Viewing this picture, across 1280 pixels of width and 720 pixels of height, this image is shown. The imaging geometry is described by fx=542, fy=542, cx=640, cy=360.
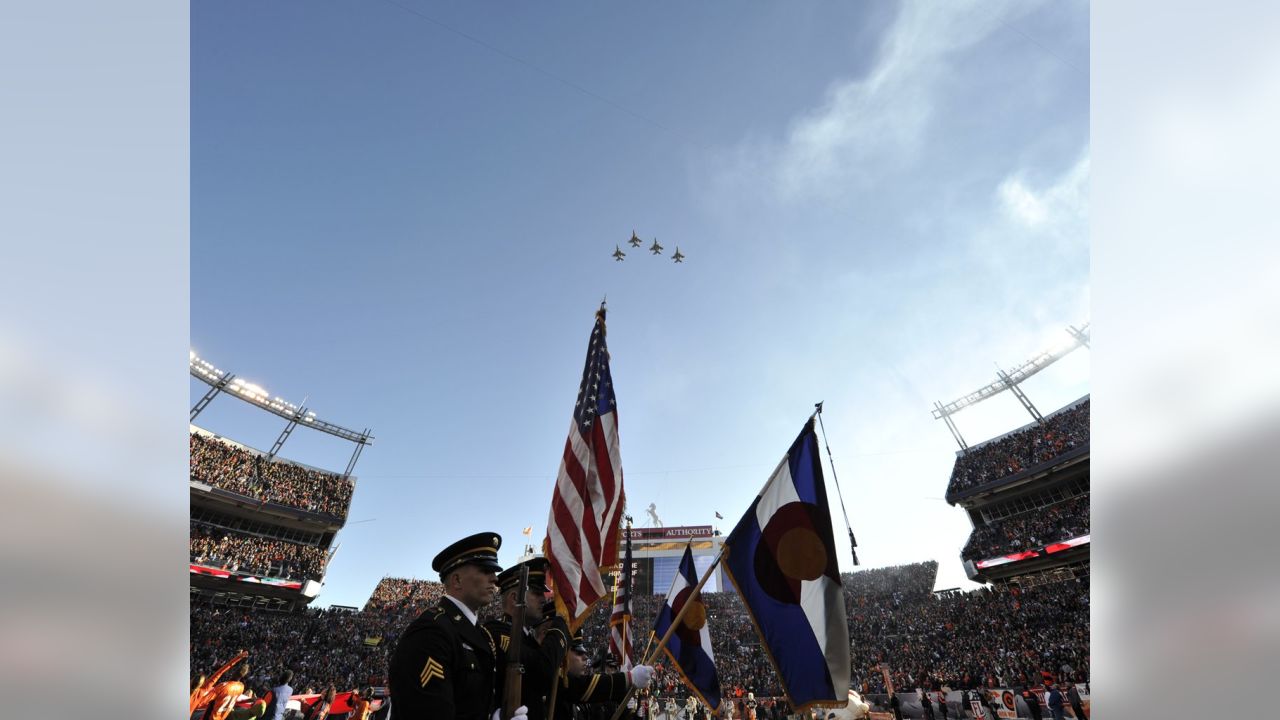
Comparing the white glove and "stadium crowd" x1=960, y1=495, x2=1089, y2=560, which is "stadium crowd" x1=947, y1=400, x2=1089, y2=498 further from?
the white glove

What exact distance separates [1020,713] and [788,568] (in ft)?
49.7

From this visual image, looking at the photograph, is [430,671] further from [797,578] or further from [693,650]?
[693,650]

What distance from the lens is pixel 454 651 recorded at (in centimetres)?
287

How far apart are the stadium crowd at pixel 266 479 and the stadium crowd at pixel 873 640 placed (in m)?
7.69

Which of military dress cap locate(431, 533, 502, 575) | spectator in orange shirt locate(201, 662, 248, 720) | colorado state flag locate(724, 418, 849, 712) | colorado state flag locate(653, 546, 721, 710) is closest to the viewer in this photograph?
military dress cap locate(431, 533, 502, 575)

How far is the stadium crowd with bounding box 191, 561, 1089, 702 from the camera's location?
76.7 feet

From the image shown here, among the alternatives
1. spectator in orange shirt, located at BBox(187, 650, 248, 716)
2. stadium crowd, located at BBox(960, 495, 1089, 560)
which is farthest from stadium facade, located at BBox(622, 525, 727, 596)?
spectator in orange shirt, located at BBox(187, 650, 248, 716)

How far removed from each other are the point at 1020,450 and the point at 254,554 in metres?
54.3

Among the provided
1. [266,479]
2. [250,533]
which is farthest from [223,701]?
[266,479]

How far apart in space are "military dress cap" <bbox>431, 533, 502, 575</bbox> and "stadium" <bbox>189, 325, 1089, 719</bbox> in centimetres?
1956

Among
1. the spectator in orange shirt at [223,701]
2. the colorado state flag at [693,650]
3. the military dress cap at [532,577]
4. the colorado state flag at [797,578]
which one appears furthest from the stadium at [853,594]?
the military dress cap at [532,577]

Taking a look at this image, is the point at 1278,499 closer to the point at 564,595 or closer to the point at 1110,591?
the point at 1110,591

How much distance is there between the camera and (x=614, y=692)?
3967 millimetres

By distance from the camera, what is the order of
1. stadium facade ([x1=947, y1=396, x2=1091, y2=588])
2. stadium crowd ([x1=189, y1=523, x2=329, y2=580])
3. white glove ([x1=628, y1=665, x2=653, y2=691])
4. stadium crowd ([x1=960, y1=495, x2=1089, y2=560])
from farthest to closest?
stadium crowd ([x1=189, y1=523, x2=329, y2=580]) < stadium crowd ([x1=960, y1=495, x2=1089, y2=560]) < stadium facade ([x1=947, y1=396, x2=1091, y2=588]) < white glove ([x1=628, y1=665, x2=653, y2=691])
